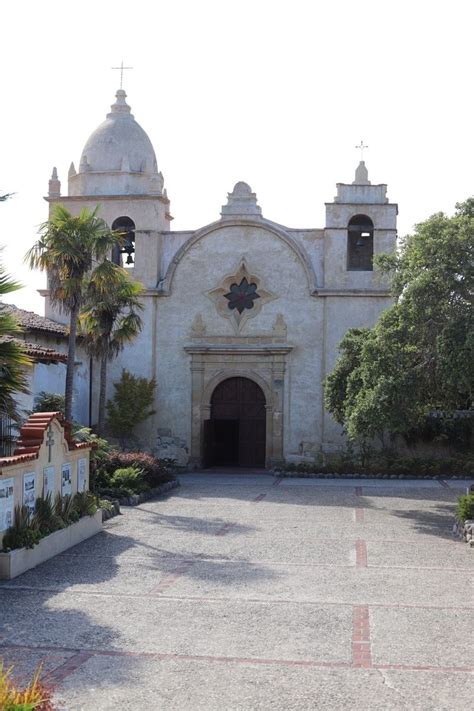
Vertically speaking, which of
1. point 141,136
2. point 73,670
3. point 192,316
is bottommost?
point 73,670

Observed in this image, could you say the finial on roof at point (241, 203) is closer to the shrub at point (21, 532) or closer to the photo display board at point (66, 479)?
the photo display board at point (66, 479)

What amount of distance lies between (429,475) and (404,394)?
9.73 metres

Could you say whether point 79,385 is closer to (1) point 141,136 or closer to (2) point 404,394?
(1) point 141,136

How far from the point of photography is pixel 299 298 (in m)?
29.0

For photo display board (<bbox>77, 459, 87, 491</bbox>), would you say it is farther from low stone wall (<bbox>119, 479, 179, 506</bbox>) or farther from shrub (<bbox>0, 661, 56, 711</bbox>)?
shrub (<bbox>0, 661, 56, 711</bbox>)

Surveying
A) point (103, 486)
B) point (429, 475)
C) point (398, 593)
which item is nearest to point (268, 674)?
point (398, 593)

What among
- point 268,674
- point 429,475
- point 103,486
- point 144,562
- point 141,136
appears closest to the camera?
point 268,674

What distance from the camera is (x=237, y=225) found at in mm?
29391

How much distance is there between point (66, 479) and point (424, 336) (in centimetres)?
764

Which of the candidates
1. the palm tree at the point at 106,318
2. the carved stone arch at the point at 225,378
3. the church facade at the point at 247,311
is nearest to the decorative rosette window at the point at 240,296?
the church facade at the point at 247,311

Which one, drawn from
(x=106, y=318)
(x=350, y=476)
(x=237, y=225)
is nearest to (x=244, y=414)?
(x=350, y=476)

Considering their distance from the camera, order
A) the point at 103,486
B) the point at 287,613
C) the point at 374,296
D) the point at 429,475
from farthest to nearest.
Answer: the point at 374,296, the point at 429,475, the point at 103,486, the point at 287,613

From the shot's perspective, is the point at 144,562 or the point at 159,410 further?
the point at 159,410

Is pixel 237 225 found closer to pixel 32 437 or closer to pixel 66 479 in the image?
pixel 66 479
